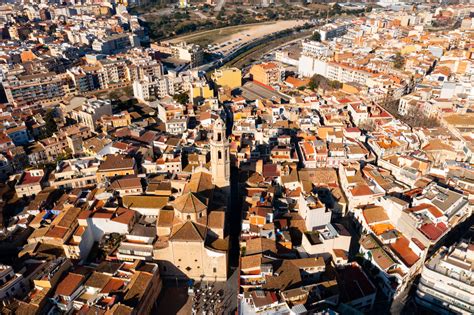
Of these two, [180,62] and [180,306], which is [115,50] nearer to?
[180,62]

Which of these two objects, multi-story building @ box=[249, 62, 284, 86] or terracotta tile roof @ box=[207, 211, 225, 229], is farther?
multi-story building @ box=[249, 62, 284, 86]

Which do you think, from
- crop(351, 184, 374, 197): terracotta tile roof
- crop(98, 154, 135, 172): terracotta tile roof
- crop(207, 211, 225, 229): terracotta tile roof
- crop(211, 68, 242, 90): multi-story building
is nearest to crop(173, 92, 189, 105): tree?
crop(211, 68, 242, 90): multi-story building

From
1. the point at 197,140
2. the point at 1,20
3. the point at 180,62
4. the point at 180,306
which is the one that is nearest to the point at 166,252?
the point at 180,306

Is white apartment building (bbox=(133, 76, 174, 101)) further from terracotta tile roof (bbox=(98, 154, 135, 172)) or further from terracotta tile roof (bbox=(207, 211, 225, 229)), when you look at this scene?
terracotta tile roof (bbox=(207, 211, 225, 229))

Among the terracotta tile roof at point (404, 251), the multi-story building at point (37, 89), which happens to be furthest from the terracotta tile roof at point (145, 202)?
→ the multi-story building at point (37, 89)

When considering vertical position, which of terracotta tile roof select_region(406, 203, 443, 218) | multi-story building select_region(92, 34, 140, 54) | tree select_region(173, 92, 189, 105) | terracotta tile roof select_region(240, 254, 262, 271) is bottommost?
terracotta tile roof select_region(240, 254, 262, 271)

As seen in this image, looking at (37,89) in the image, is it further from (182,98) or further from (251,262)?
(251,262)
